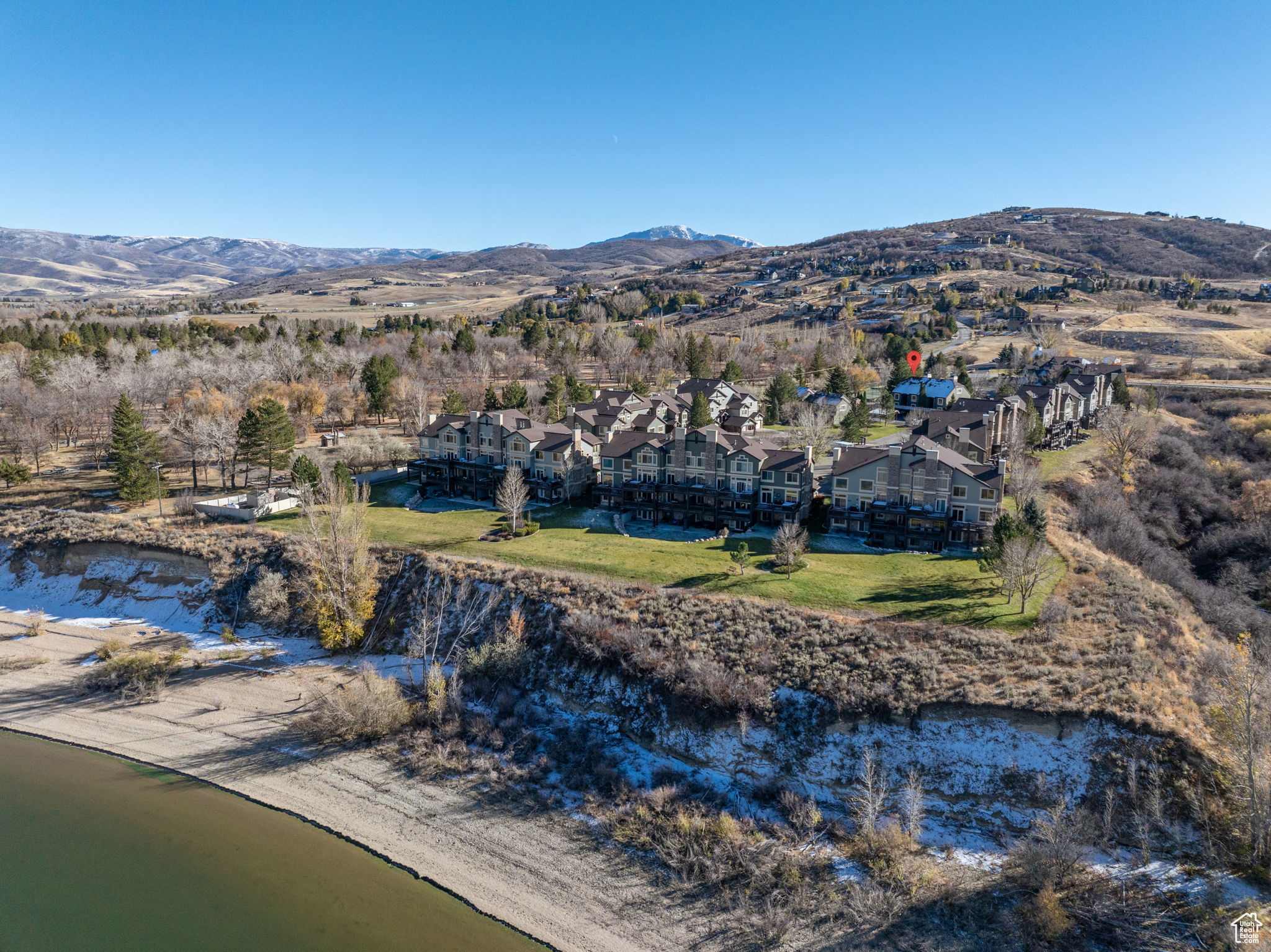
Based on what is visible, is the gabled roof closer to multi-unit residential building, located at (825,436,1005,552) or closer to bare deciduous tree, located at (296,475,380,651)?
multi-unit residential building, located at (825,436,1005,552)

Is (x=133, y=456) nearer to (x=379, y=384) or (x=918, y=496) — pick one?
(x=379, y=384)

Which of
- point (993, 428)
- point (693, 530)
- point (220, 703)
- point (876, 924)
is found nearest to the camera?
point (876, 924)

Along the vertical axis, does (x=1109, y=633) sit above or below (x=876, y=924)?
above

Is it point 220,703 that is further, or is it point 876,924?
point 220,703

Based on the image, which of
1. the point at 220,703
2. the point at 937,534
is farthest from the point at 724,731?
the point at 220,703

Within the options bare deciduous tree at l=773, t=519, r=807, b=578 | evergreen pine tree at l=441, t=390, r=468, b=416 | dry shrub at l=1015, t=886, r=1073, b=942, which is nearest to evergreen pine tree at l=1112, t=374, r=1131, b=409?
bare deciduous tree at l=773, t=519, r=807, b=578

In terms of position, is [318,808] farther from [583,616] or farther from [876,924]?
→ [876,924]
